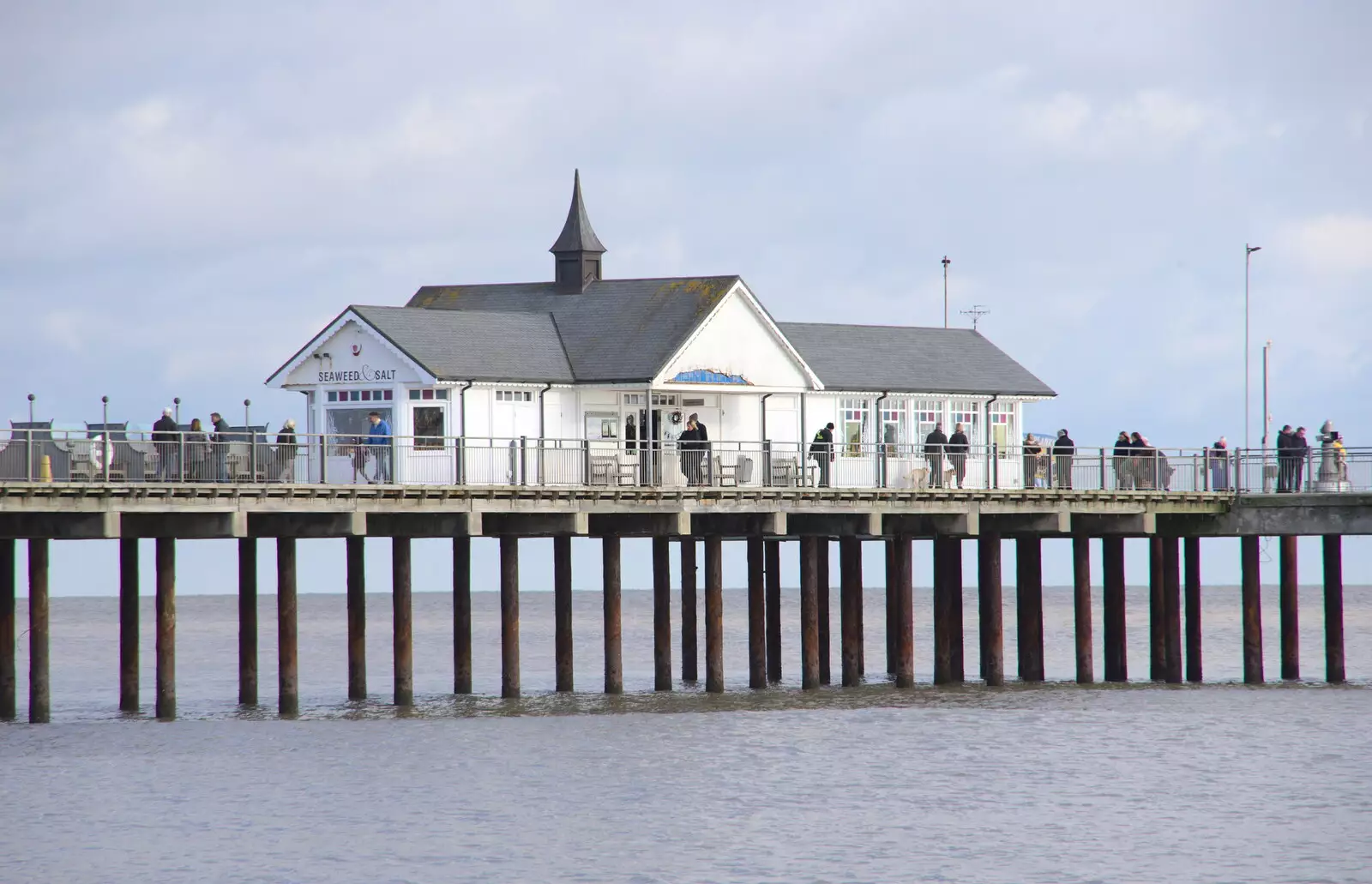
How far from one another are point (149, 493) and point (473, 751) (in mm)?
7084

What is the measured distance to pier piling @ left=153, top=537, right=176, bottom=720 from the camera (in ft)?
134

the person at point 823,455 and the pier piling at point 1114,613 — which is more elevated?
the person at point 823,455

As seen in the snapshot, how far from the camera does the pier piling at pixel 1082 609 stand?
163 feet

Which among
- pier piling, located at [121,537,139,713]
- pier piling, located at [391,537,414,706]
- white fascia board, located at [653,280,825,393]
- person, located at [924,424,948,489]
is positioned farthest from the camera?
person, located at [924,424,948,489]

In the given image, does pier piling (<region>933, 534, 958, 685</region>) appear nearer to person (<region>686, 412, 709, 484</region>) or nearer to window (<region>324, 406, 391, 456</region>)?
person (<region>686, 412, 709, 484</region>)

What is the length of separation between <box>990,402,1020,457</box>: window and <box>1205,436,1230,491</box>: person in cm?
548

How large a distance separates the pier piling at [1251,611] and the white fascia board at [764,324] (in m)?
10.1

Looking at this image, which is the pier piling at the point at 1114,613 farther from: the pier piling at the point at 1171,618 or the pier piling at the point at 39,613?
the pier piling at the point at 39,613

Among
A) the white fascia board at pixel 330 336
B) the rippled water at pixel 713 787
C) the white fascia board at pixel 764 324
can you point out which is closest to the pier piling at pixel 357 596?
the rippled water at pixel 713 787

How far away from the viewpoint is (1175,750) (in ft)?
131

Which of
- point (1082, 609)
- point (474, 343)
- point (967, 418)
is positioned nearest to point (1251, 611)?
point (1082, 609)

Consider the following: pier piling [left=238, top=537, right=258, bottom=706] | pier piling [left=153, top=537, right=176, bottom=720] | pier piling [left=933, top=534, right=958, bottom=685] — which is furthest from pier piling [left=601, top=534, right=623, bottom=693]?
pier piling [left=153, top=537, right=176, bottom=720]

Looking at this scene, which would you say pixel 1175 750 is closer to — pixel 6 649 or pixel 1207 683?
pixel 1207 683

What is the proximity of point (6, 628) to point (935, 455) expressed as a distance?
19435mm
